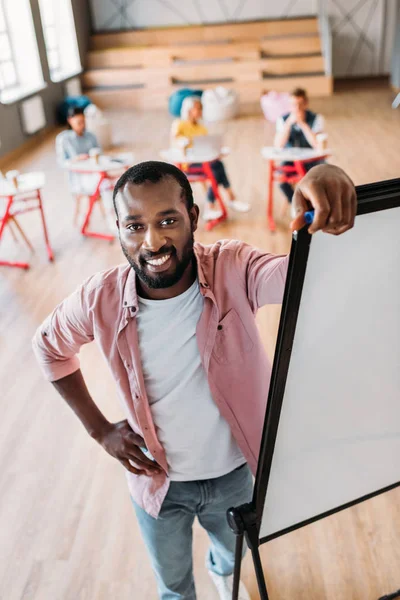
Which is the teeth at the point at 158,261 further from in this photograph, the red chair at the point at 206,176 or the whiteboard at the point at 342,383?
the red chair at the point at 206,176

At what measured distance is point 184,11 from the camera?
11.8m

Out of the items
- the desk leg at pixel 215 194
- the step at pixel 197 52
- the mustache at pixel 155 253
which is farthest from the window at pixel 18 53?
the mustache at pixel 155 253

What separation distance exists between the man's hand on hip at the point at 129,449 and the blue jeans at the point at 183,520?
0.08m

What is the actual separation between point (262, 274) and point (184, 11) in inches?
484

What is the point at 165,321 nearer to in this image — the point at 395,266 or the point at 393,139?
the point at 395,266

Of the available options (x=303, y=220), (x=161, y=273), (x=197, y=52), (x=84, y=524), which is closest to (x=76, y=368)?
(x=161, y=273)

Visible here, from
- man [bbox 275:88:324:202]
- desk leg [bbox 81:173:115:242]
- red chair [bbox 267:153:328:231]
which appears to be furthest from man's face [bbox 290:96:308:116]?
desk leg [bbox 81:173:115:242]

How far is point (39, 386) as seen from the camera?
309 cm

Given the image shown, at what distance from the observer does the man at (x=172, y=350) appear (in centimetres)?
112

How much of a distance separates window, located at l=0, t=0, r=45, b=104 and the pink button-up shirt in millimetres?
7687

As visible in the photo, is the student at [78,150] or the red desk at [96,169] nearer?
the red desk at [96,169]

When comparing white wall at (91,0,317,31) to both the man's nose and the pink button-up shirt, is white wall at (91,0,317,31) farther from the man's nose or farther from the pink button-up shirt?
the man's nose

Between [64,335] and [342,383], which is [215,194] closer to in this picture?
[64,335]

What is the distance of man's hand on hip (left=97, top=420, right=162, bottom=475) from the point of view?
132 centimetres
